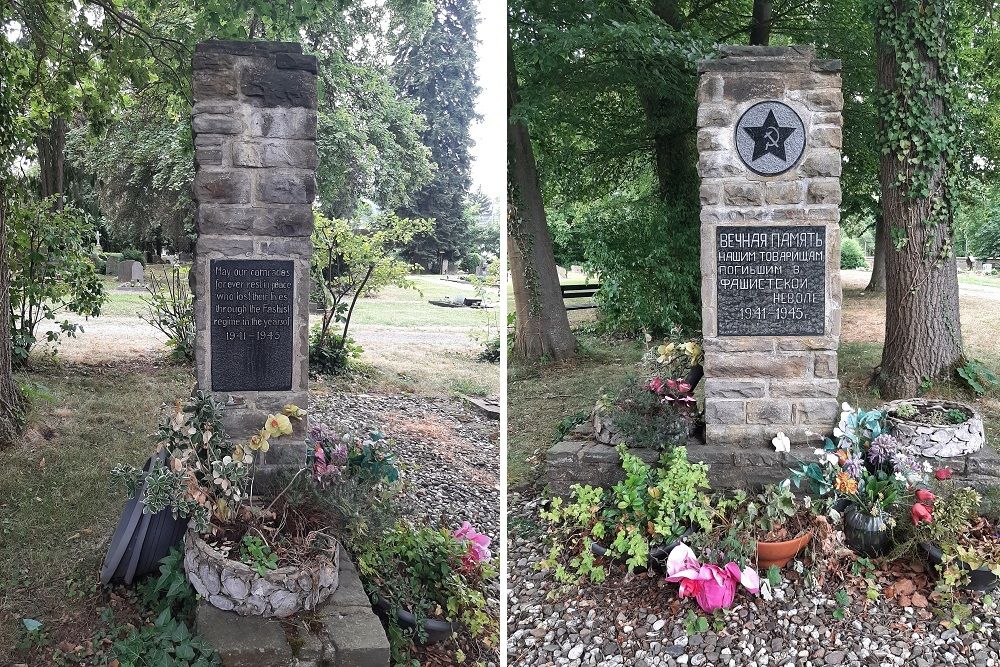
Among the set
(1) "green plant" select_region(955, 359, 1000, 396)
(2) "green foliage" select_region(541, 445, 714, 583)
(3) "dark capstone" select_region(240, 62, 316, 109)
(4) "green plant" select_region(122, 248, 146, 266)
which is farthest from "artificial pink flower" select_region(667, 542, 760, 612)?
(4) "green plant" select_region(122, 248, 146, 266)

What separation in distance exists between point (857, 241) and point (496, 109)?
1528 cm

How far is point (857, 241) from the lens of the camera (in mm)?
19672

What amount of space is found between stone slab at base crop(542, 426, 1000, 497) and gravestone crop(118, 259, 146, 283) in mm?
9794

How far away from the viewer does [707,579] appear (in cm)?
331

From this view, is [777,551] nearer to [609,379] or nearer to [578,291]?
[609,379]

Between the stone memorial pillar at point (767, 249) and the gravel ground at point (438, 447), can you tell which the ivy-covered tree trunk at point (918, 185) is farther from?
the gravel ground at point (438, 447)

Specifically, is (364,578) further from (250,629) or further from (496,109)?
(496,109)

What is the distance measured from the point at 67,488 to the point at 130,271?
25.5 ft

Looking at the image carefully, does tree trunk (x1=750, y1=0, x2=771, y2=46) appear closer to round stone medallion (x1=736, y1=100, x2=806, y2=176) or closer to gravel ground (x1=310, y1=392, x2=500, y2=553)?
round stone medallion (x1=736, y1=100, x2=806, y2=176)

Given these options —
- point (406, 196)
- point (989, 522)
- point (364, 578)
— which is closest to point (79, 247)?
point (406, 196)

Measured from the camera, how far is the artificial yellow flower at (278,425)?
11.4 ft

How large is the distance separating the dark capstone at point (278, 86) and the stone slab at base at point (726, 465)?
2.47 m

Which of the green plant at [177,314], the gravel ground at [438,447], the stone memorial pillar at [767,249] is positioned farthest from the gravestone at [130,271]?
the stone memorial pillar at [767,249]

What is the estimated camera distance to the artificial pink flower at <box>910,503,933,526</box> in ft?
11.5
